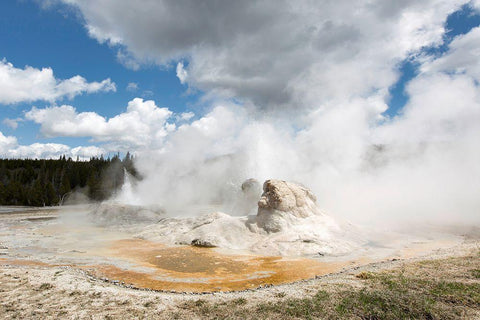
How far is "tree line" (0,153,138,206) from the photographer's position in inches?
1800

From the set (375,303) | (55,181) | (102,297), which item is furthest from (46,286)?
(55,181)

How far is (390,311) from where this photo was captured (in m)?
6.21

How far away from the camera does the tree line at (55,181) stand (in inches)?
1800

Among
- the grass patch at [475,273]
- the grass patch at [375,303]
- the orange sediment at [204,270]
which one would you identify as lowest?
the orange sediment at [204,270]

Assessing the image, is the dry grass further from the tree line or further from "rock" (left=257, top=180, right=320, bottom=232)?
the tree line

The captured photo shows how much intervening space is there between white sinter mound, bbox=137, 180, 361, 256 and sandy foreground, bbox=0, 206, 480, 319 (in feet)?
13.6

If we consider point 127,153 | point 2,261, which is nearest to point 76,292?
point 2,261

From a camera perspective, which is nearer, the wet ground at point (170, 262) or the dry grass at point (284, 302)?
the dry grass at point (284, 302)

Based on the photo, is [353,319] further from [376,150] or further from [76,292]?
[376,150]

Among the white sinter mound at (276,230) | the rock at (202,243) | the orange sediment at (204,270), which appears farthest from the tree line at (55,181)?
the orange sediment at (204,270)

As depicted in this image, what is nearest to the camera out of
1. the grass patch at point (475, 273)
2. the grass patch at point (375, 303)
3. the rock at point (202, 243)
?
the grass patch at point (375, 303)

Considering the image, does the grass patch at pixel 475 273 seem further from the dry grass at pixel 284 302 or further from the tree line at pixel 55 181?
the tree line at pixel 55 181

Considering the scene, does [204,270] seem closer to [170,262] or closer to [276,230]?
[170,262]

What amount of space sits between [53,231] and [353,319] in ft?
64.2
